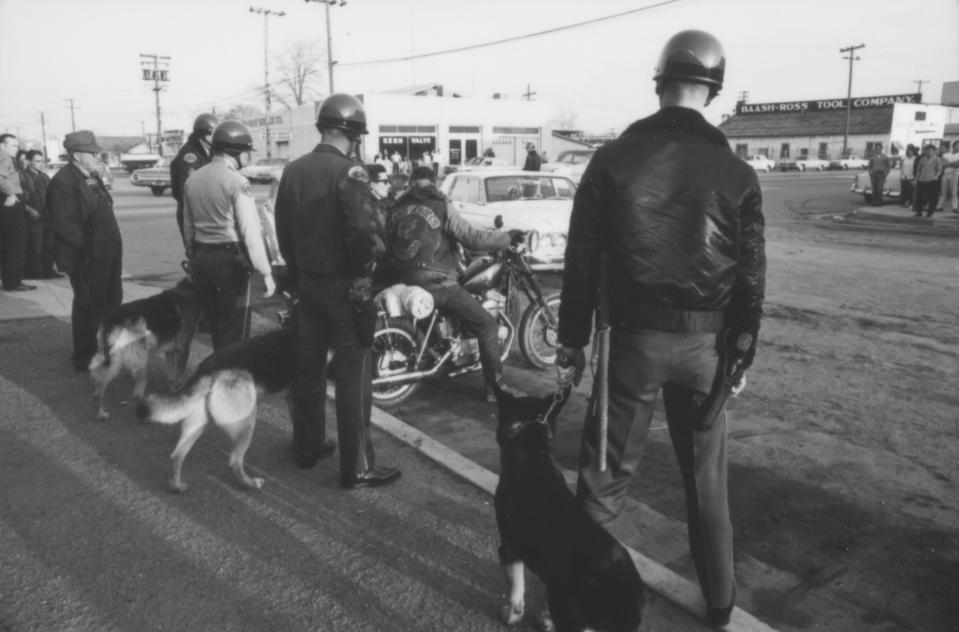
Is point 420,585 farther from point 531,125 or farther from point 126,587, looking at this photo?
point 531,125

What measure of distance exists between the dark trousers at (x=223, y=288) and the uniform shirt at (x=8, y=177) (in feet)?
19.2

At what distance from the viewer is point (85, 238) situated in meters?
5.86

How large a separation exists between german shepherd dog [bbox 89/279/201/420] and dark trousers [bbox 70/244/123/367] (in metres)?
0.98

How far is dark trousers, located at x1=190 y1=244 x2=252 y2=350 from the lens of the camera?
16.8ft

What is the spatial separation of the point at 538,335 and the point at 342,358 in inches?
109

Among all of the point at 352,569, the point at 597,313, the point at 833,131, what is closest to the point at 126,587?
the point at 352,569

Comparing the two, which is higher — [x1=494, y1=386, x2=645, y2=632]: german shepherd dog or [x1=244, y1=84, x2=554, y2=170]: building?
[x1=244, y1=84, x2=554, y2=170]: building

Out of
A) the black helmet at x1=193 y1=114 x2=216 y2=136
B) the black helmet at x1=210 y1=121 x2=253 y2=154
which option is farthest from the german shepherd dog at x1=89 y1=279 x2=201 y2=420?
the black helmet at x1=193 y1=114 x2=216 y2=136

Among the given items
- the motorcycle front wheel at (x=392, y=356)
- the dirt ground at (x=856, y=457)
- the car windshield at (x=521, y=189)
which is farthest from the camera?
the car windshield at (x=521, y=189)

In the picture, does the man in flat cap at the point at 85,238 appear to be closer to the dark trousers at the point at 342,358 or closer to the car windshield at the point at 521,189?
the dark trousers at the point at 342,358

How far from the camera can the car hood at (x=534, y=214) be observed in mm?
9805

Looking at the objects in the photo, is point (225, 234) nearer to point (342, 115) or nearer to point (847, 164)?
point (342, 115)

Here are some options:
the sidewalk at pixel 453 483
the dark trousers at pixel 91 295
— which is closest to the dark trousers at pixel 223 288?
the sidewalk at pixel 453 483

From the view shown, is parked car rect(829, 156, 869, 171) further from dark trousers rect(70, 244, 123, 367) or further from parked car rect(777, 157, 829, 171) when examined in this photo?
dark trousers rect(70, 244, 123, 367)
